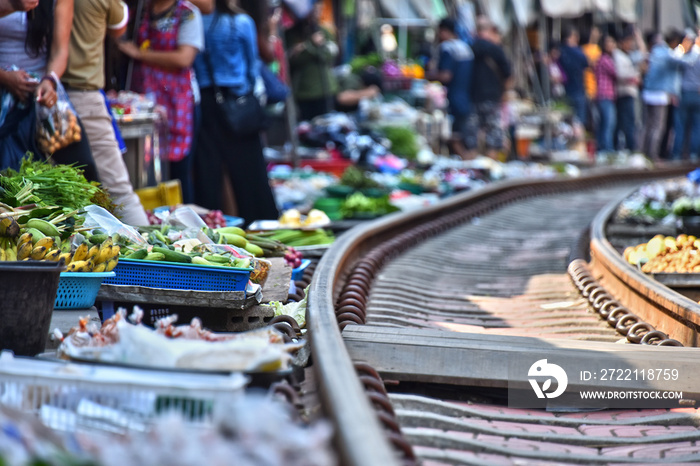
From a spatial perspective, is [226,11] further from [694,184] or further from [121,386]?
[121,386]

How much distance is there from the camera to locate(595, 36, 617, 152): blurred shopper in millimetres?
21031

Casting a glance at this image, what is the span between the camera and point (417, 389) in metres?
3.91

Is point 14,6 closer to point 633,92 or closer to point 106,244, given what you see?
point 106,244

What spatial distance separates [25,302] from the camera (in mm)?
3203

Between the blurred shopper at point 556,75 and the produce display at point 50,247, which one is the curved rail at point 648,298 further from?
the blurred shopper at point 556,75

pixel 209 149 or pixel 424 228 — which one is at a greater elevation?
pixel 209 149

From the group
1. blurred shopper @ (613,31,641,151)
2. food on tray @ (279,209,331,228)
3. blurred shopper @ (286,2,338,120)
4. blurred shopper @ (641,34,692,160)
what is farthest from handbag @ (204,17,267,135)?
blurred shopper @ (641,34,692,160)

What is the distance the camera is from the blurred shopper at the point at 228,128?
7848 millimetres

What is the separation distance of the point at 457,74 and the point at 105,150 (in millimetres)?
10939

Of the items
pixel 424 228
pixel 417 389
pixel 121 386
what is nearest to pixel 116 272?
pixel 417 389

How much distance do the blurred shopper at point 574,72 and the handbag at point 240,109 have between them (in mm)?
14499

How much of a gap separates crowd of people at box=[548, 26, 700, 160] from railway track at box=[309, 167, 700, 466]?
12471 mm

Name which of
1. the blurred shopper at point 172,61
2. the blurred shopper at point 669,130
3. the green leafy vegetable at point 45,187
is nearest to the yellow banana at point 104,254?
the green leafy vegetable at point 45,187

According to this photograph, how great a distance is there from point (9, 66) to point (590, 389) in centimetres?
358
